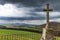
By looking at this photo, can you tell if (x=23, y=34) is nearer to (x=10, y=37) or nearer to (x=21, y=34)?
(x=21, y=34)

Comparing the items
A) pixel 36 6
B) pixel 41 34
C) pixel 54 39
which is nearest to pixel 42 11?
pixel 36 6

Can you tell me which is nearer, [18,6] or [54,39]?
[54,39]

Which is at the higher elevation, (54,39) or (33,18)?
(33,18)

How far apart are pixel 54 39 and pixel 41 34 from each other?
0.42 m

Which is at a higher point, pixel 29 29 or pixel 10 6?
pixel 10 6

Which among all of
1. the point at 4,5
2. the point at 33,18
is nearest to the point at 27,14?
the point at 33,18

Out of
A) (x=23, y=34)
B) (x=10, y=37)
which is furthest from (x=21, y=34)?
(x=10, y=37)

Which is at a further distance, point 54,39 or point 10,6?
point 10,6

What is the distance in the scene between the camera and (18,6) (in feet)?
12.8

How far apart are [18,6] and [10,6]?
135 mm

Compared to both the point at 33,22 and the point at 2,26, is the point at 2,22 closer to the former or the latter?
the point at 2,26

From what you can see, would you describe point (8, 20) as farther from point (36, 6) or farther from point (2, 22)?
point (36, 6)

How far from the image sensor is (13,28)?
3898 millimetres

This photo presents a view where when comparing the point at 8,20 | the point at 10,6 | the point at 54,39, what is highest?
the point at 10,6
